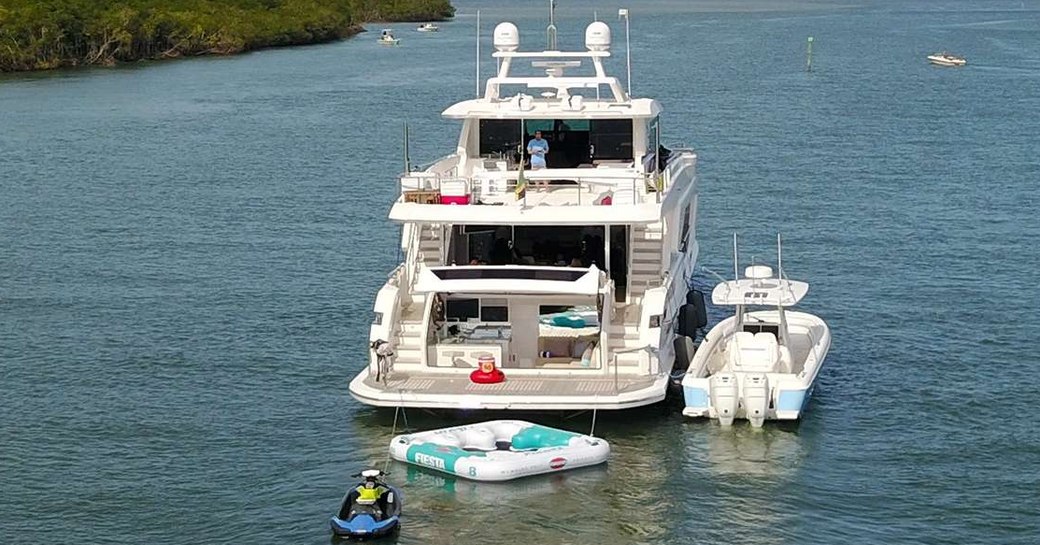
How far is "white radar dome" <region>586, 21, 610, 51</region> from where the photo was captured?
3023 centimetres

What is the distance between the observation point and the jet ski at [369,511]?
20.1 meters

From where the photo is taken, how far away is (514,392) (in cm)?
2364

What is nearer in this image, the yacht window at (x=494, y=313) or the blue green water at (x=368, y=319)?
the blue green water at (x=368, y=319)

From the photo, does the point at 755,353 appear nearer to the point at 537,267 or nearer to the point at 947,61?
the point at 537,267

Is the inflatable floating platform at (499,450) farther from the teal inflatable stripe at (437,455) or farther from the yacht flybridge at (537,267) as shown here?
the yacht flybridge at (537,267)

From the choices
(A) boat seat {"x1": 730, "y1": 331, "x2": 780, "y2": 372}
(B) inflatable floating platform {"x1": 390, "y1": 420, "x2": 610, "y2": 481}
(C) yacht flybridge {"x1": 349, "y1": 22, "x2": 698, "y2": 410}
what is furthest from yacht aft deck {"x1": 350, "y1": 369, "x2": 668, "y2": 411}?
(A) boat seat {"x1": 730, "y1": 331, "x2": 780, "y2": 372}

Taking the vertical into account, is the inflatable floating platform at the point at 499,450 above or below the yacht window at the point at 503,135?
below

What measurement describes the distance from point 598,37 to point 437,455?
1069cm


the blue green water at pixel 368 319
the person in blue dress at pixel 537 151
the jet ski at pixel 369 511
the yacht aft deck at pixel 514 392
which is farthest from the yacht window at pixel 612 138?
the jet ski at pixel 369 511

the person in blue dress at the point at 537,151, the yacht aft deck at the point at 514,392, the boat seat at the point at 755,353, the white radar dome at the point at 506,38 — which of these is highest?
the white radar dome at the point at 506,38

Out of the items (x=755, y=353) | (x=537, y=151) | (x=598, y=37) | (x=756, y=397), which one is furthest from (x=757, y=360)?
(x=598, y=37)

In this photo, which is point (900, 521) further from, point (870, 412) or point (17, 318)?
A: point (17, 318)

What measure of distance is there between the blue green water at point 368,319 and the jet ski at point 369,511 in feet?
1.20

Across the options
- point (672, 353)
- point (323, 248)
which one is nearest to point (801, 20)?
point (323, 248)
